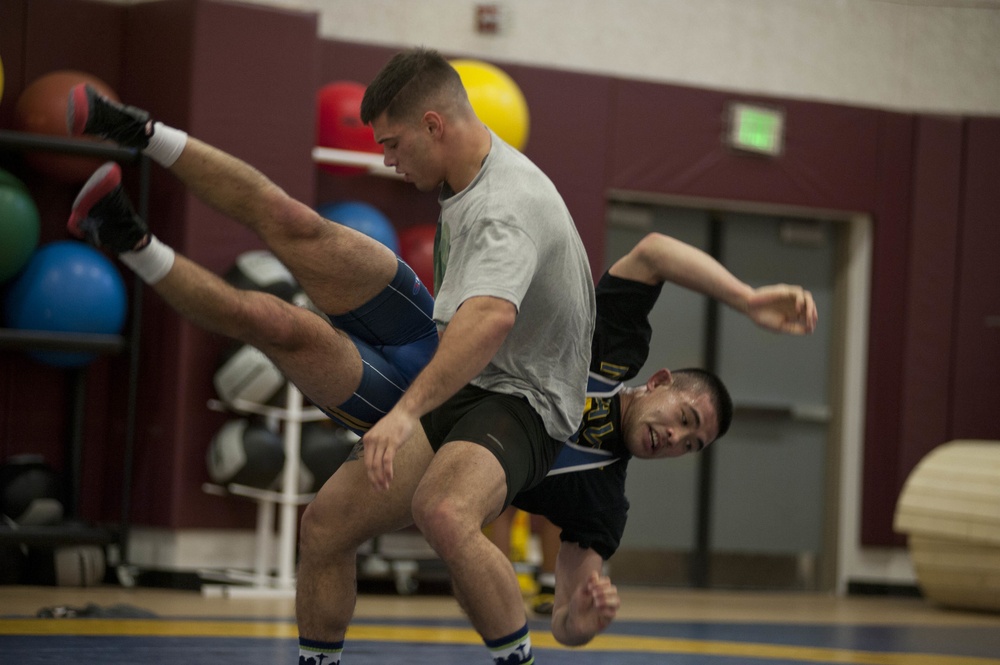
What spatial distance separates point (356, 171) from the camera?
23.8 ft

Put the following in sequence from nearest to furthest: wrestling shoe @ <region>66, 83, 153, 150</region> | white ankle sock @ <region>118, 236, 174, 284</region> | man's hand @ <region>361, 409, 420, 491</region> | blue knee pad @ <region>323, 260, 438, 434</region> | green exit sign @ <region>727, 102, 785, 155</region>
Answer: man's hand @ <region>361, 409, 420, 491</region>
white ankle sock @ <region>118, 236, 174, 284</region>
wrestling shoe @ <region>66, 83, 153, 150</region>
blue knee pad @ <region>323, 260, 438, 434</region>
green exit sign @ <region>727, 102, 785, 155</region>

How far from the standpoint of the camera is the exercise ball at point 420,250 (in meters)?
6.82

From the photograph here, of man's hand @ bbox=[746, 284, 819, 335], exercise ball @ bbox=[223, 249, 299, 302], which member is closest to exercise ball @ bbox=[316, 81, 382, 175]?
exercise ball @ bbox=[223, 249, 299, 302]

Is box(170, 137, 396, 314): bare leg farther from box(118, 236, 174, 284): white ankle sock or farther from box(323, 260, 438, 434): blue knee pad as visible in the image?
box(118, 236, 174, 284): white ankle sock

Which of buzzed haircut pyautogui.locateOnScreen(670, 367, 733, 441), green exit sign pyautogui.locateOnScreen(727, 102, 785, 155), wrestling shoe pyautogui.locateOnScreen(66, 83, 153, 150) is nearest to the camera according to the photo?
wrestling shoe pyautogui.locateOnScreen(66, 83, 153, 150)

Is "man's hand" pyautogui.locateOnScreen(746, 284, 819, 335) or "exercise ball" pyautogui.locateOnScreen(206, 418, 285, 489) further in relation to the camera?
"exercise ball" pyautogui.locateOnScreen(206, 418, 285, 489)

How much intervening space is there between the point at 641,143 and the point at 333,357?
17.3 ft

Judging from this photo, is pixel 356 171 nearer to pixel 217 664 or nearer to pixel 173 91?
pixel 173 91

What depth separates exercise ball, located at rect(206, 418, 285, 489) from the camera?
6.41 m

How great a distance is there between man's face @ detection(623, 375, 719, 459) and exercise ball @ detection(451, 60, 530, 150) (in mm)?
3461

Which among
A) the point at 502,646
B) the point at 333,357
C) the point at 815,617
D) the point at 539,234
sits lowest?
the point at 815,617

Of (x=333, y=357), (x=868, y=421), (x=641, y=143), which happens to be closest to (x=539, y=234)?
(x=333, y=357)

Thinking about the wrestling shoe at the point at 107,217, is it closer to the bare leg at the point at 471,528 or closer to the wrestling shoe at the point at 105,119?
the wrestling shoe at the point at 105,119

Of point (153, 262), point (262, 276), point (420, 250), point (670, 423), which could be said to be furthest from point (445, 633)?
point (153, 262)
